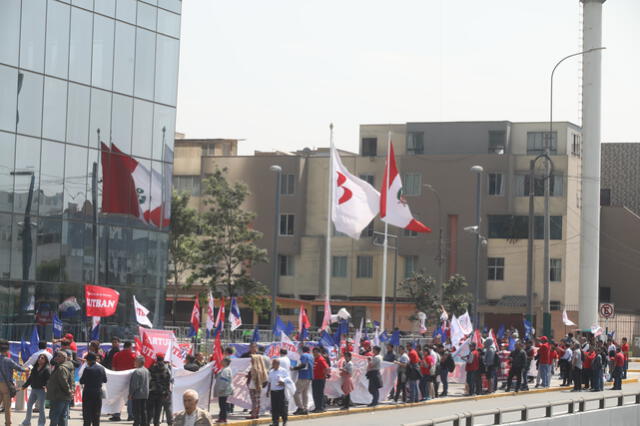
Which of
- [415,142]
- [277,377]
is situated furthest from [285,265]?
[277,377]

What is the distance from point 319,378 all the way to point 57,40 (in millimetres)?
18219

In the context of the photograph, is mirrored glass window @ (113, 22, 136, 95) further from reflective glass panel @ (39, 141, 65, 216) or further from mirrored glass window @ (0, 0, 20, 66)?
mirrored glass window @ (0, 0, 20, 66)

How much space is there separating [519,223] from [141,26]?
49.2 m

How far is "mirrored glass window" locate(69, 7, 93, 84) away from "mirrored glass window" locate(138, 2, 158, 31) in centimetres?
278

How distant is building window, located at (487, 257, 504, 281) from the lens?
8825 cm

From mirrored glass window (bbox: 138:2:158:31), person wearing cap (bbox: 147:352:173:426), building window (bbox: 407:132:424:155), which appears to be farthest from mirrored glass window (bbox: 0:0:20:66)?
building window (bbox: 407:132:424:155)

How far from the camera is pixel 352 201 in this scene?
39219 mm

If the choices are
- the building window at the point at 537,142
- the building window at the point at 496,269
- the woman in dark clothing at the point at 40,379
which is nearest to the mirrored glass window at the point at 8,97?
the woman in dark clothing at the point at 40,379

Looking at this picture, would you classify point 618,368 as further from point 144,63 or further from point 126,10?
point 126,10

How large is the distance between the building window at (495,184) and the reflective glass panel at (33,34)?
175ft

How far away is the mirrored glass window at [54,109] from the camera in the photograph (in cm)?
4038

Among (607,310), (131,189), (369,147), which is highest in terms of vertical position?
(369,147)

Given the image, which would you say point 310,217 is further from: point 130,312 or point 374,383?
point 374,383

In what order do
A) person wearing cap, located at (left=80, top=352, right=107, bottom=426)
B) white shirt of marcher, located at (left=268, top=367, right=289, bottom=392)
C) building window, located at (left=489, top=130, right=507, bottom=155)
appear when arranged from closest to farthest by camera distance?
person wearing cap, located at (left=80, top=352, right=107, bottom=426) → white shirt of marcher, located at (left=268, top=367, right=289, bottom=392) → building window, located at (left=489, top=130, right=507, bottom=155)
